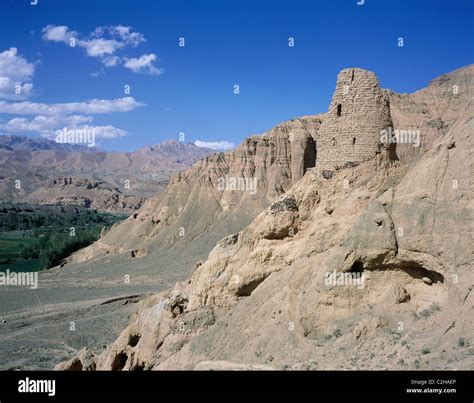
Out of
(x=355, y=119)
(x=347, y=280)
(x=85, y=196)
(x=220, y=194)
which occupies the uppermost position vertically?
(x=85, y=196)

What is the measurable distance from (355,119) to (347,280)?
192 inches

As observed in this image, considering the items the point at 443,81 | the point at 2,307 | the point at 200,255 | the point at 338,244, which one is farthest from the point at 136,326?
the point at 443,81

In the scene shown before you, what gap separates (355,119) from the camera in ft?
45.6

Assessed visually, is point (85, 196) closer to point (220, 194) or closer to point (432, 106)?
point (220, 194)

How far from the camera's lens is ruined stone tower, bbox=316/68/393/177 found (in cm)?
1391

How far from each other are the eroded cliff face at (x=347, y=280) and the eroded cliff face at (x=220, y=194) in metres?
42.3

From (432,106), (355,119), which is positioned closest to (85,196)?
(432,106)

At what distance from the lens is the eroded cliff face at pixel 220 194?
59.7 metres

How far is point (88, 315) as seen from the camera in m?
36.9

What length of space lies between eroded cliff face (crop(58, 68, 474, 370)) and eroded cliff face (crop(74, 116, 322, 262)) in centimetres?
4230
